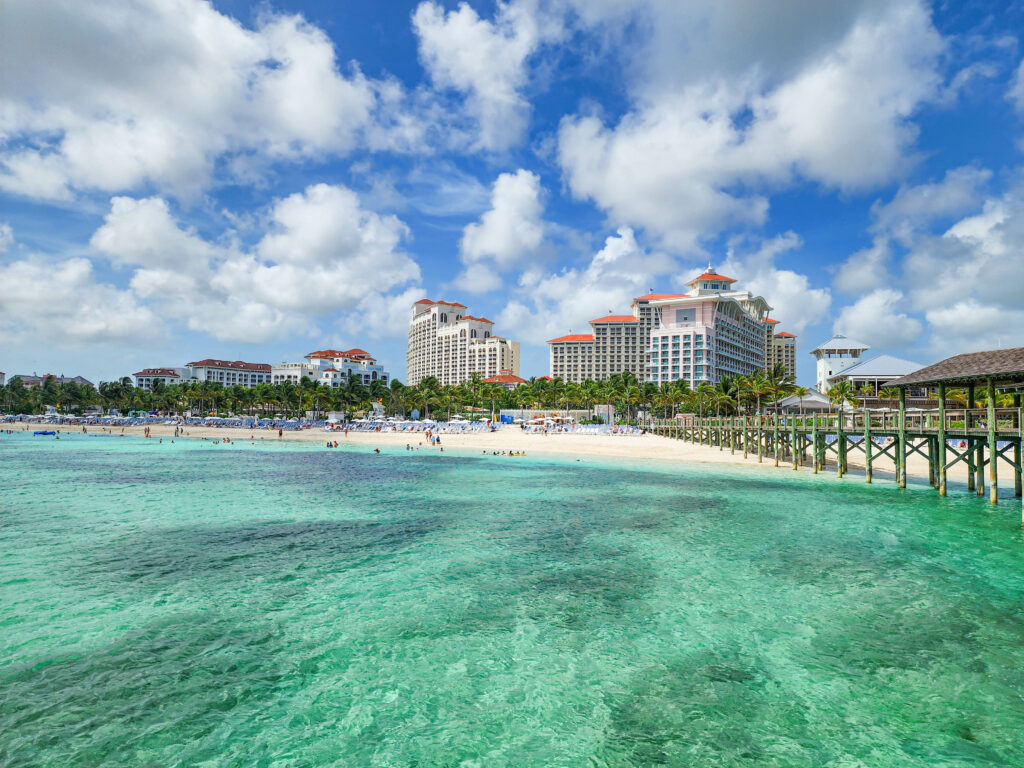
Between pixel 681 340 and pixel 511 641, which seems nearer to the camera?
pixel 511 641

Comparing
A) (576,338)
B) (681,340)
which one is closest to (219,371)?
(576,338)

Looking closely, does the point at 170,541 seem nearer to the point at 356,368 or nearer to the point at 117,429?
the point at 117,429

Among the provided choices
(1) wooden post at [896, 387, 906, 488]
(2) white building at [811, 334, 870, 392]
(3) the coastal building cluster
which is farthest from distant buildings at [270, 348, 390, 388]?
(1) wooden post at [896, 387, 906, 488]

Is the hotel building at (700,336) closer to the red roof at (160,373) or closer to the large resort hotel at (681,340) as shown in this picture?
the large resort hotel at (681,340)

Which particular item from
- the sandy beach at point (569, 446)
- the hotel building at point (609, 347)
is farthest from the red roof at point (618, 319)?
the sandy beach at point (569, 446)

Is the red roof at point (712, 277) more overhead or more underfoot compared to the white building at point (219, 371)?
more overhead

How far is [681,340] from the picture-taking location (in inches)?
5384

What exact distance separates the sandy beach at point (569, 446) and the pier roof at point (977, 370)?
1060cm

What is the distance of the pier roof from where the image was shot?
19.2 meters

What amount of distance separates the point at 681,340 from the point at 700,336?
15.6 feet

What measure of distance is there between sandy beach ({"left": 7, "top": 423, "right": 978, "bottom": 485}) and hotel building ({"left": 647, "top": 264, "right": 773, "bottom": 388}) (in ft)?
192

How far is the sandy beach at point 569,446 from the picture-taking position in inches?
1564

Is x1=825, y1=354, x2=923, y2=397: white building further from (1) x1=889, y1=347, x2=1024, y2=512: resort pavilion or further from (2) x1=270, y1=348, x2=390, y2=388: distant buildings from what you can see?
(2) x1=270, y1=348, x2=390, y2=388: distant buildings

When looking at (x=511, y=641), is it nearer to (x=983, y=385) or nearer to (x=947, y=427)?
(x=983, y=385)
